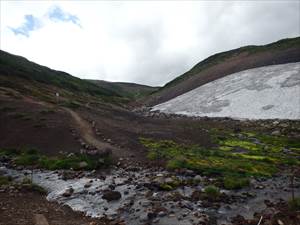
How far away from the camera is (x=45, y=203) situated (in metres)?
22.0

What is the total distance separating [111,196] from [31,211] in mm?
4662

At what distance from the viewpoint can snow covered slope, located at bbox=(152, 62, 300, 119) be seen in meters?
63.0

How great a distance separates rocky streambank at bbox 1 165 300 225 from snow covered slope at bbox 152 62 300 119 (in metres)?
36.6

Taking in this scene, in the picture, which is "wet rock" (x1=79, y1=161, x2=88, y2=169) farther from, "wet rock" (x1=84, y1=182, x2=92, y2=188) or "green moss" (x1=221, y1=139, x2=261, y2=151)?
"green moss" (x1=221, y1=139, x2=261, y2=151)

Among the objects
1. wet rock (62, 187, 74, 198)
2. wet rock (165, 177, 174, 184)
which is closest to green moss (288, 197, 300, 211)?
wet rock (165, 177, 174, 184)

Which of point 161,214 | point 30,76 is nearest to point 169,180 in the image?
point 161,214

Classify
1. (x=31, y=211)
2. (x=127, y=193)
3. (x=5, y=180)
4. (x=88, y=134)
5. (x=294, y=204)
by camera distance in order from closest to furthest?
(x=31, y=211) < (x=294, y=204) < (x=127, y=193) < (x=5, y=180) < (x=88, y=134)

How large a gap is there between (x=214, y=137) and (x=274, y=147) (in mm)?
7972

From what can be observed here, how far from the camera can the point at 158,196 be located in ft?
73.0

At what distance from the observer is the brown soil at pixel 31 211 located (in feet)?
61.7

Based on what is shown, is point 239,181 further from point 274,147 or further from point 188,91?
point 188,91

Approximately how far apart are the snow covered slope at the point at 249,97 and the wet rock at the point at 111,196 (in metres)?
42.1

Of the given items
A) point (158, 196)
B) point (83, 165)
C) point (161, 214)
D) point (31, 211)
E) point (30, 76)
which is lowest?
point (161, 214)

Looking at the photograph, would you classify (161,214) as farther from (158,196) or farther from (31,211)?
(31,211)
